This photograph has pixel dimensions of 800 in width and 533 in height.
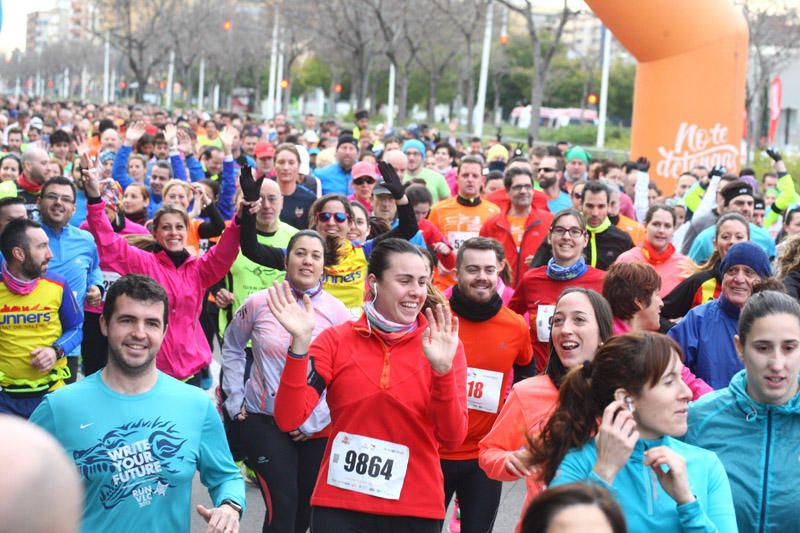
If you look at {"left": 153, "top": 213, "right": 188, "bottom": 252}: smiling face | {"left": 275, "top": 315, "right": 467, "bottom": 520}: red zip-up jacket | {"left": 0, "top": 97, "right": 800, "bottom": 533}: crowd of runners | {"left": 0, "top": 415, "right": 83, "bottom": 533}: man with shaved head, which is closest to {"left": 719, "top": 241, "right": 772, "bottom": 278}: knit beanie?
{"left": 0, "top": 97, "right": 800, "bottom": 533}: crowd of runners

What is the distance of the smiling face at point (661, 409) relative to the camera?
327cm

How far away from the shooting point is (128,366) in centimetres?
392

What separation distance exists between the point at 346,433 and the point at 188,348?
256 cm

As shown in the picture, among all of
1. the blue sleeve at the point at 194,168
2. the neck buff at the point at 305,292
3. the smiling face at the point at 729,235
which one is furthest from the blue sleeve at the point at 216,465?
the blue sleeve at the point at 194,168

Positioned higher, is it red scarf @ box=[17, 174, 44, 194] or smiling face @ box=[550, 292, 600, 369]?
red scarf @ box=[17, 174, 44, 194]

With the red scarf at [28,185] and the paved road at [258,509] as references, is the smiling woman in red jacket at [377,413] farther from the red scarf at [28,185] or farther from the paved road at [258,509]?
the red scarf at [28,185]

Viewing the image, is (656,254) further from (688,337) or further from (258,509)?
(258,509)

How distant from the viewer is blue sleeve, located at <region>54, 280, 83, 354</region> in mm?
6426

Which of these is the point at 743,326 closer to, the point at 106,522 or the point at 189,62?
the point at 106,522

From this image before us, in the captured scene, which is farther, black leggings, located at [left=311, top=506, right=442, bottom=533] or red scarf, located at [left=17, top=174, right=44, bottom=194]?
red scarf, located at [left=17, top=174, right=44, bottom=194]


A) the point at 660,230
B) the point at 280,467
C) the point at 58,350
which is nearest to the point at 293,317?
the point at 280,467

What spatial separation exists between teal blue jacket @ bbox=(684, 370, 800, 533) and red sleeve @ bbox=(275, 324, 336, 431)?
1403 millimetres

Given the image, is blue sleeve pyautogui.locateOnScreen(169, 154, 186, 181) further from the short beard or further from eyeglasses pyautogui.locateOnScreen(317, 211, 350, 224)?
the short beard

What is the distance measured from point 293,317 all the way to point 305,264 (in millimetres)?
1534
